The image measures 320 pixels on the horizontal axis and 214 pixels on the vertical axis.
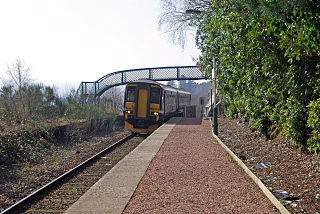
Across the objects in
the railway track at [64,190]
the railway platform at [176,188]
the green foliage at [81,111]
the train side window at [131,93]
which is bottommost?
the railway track at [64,190]

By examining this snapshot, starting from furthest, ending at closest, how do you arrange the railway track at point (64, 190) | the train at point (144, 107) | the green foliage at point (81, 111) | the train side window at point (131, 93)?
the green foliage at point (81, 111), the train side window at point (131, 93), the train at point (144, 107), the railway track at point (64, 190)

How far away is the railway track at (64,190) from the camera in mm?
6785

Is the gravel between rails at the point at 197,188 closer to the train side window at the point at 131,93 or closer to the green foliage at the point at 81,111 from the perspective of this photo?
the train side window at the point at 131,93

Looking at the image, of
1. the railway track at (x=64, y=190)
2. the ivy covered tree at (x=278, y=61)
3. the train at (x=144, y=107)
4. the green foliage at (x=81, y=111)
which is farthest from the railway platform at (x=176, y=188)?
the green foliage at (x=81, y=111)

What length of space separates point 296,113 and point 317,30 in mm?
2413

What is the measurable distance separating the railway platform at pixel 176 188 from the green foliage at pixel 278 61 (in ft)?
5.00

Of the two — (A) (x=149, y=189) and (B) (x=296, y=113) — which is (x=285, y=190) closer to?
(B) (x=296, y=113)

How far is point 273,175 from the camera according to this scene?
7535 millimetres

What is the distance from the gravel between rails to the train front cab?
1036 cm

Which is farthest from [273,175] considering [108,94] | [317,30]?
[108,94]

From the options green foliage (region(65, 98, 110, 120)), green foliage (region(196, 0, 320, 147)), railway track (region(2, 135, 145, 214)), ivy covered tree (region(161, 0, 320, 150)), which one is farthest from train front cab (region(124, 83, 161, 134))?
green foliage (region(196, 0, 320, 147))

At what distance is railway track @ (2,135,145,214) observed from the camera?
6.79 m

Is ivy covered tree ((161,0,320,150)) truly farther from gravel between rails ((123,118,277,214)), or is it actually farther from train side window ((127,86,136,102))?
train side window ((127,86,136,102))

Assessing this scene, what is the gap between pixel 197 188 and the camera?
680cm
